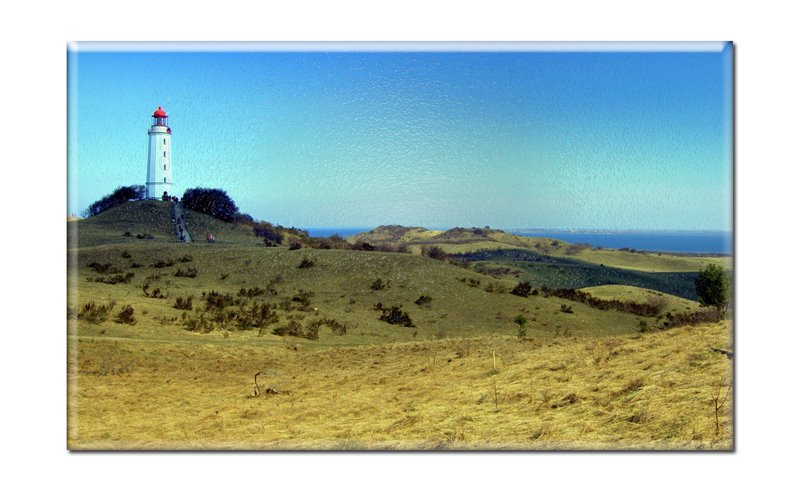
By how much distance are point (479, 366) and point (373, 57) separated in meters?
3.09

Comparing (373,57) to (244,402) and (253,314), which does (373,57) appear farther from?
(244,402)

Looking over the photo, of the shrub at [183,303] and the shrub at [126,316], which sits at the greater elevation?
the shrub at [183,303]

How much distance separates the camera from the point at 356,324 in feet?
25.2

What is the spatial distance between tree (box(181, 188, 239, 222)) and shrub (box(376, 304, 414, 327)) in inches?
72.0

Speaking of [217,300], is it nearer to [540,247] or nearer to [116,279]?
[116,279]

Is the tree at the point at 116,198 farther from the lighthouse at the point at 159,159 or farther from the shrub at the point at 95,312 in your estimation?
the shrub at the point at 95,312

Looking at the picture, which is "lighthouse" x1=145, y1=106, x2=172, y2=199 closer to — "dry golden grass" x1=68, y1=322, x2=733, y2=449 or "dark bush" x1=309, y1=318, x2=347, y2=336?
"dry golden grass" x1=68, y1=322, x2=733, y2=449

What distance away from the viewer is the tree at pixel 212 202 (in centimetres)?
700

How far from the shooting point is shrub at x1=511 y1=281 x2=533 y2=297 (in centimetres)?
763

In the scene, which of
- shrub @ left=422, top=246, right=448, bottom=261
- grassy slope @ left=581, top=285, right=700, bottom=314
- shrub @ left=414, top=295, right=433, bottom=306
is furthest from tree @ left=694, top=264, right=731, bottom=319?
shrub @ left=414, top=295, right=433, bottom=306

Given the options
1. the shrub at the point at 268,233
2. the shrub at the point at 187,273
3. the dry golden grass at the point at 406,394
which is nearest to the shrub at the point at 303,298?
the dry golden grass at the point at 406,394

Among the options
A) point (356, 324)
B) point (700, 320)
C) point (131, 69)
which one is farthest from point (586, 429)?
point (131, 69)

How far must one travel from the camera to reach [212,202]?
23.2ft

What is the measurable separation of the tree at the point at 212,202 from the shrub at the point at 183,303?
918mm
